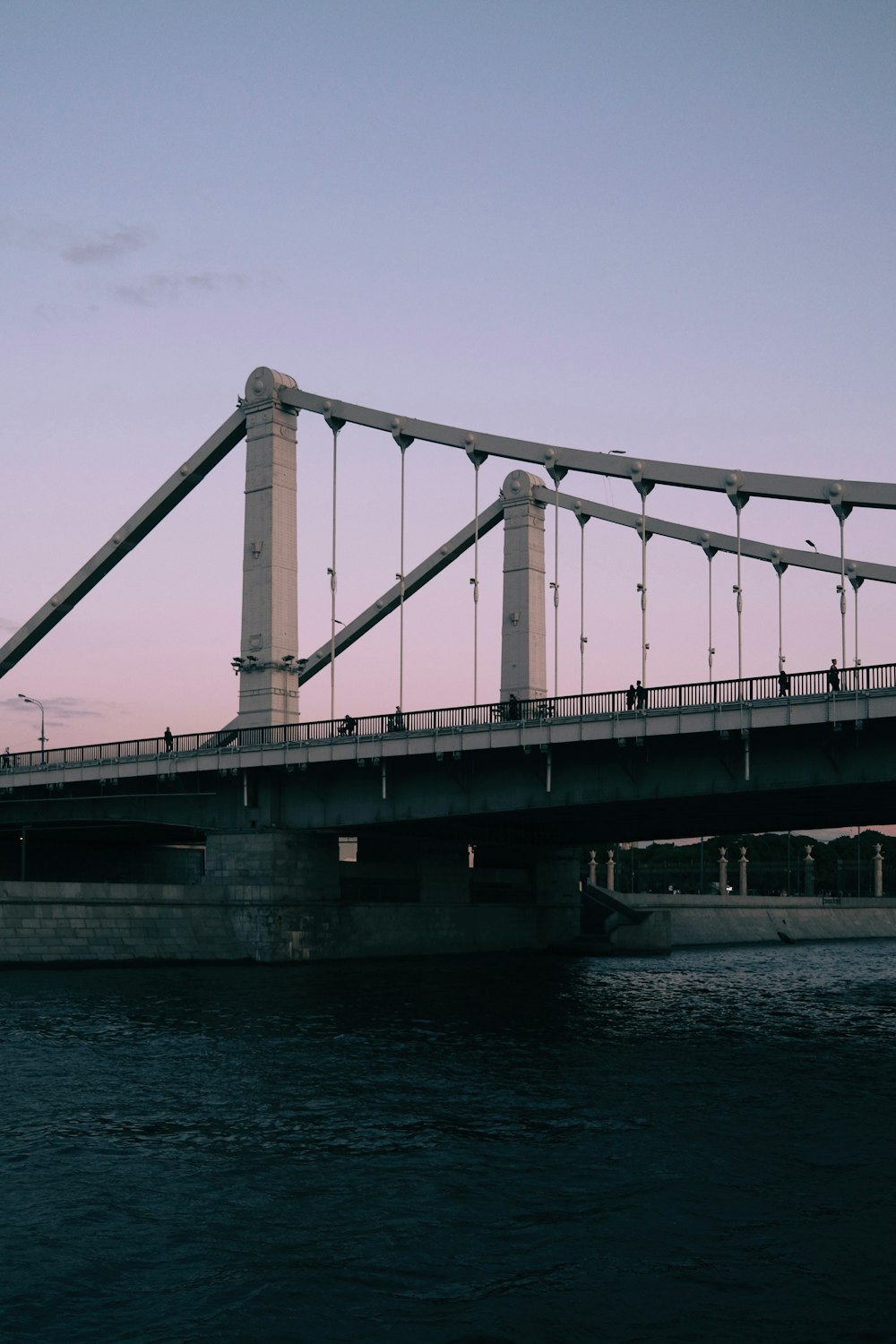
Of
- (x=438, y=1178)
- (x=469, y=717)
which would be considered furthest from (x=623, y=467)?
(x=438, y=1178)

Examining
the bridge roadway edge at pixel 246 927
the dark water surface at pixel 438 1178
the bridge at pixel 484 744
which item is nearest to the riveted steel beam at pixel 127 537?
the bridge at pixel 484 744

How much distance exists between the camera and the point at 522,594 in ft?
258

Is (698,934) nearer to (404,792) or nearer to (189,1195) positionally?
(404,792)

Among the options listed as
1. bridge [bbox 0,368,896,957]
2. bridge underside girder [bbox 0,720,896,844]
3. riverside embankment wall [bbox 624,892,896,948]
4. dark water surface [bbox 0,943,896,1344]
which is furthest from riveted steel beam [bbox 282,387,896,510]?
riverside embankment wall [bbox 624,892,896,948]

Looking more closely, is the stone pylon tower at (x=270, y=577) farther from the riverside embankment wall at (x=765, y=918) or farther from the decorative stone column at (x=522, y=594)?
the riverside embankment wall at (x=765, y=918)

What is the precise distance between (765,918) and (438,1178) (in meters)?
102

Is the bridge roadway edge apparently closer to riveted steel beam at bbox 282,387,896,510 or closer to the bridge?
the bridge

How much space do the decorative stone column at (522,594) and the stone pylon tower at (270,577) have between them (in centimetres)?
1532

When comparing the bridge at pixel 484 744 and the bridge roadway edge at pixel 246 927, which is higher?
the bridge at pixel 484 744

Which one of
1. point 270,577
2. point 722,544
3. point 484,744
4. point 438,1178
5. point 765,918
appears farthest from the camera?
point 765,918

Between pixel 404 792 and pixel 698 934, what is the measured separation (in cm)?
5343

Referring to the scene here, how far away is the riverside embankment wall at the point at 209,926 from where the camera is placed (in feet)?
179

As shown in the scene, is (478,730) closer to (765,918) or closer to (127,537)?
(127,537)

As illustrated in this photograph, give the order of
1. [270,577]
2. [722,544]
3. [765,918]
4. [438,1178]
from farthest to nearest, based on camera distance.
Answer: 1. [765,918]
2. [722,544]
3. [270,577]
4. [438,1178]
